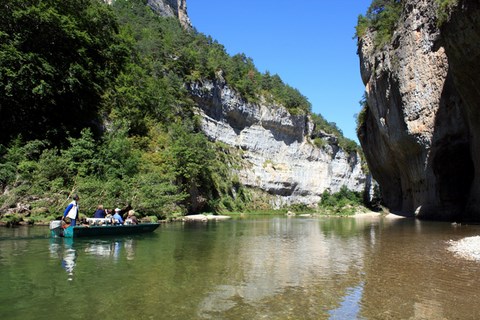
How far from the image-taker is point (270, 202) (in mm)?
69438

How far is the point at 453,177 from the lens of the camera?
31750mm

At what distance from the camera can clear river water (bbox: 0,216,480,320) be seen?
634 centimetres

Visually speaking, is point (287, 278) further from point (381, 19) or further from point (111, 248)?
point (381, 19)

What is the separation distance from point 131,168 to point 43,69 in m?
8.00

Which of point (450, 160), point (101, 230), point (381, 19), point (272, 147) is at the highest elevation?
point (381, 19)

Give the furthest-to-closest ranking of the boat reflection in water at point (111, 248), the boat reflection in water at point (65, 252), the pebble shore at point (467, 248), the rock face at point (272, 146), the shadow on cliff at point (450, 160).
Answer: the rock face at point (272, 146) < the shadow on cliff at point (450, 160) < the boat reflection in water at point (111, 248) < the pebble shore at point (467, 248) < the boat reflection in water at point (65, 252)

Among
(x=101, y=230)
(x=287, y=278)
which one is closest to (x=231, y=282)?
(x=287, y=278)

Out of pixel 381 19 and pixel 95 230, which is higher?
pixel 381 19

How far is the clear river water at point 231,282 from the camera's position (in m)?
6.34

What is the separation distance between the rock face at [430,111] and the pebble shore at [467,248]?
467 inches

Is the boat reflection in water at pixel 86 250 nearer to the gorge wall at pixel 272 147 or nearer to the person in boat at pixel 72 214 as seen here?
the person in boat at pixel 72 214

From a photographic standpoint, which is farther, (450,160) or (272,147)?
(272,147)

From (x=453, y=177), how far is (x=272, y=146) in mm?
44454

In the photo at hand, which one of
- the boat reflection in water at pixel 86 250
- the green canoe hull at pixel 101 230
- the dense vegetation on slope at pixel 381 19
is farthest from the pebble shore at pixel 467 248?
the dense vegetation on slope at pixel 381 19
